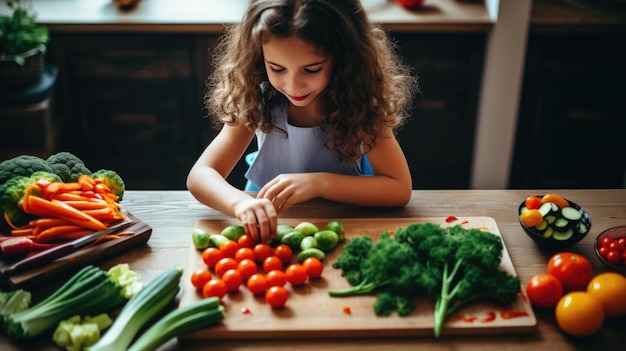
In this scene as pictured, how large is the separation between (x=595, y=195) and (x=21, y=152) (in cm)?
238

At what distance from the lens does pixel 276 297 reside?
1251 millimetres

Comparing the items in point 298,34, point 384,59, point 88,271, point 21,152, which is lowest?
point 21,152

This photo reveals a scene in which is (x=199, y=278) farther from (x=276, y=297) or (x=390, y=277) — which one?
(x=390, y=277)

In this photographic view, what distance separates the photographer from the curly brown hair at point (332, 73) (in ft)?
4.73

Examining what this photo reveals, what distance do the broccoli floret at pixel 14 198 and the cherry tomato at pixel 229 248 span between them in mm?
482

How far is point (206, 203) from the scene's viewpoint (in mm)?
1620

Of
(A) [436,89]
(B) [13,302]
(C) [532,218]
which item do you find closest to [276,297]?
(B) [13,302]

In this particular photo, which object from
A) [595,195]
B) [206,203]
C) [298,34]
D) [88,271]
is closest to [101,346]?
[88,271]

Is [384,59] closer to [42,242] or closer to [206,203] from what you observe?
[206,203]

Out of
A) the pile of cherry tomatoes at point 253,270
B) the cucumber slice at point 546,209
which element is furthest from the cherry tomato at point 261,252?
the cucumber slice at point 546,209

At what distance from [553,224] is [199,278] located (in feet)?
2.76

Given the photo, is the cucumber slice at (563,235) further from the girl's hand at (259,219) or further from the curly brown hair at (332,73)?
the girl's hand at (259,219)

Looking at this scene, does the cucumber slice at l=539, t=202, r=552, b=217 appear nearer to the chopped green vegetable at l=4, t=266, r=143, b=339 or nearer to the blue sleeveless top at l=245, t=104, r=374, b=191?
the blue sleeveless top at l=245, t=104, r=374, b=191

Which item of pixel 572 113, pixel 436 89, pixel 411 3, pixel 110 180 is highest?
pixel 411 3
